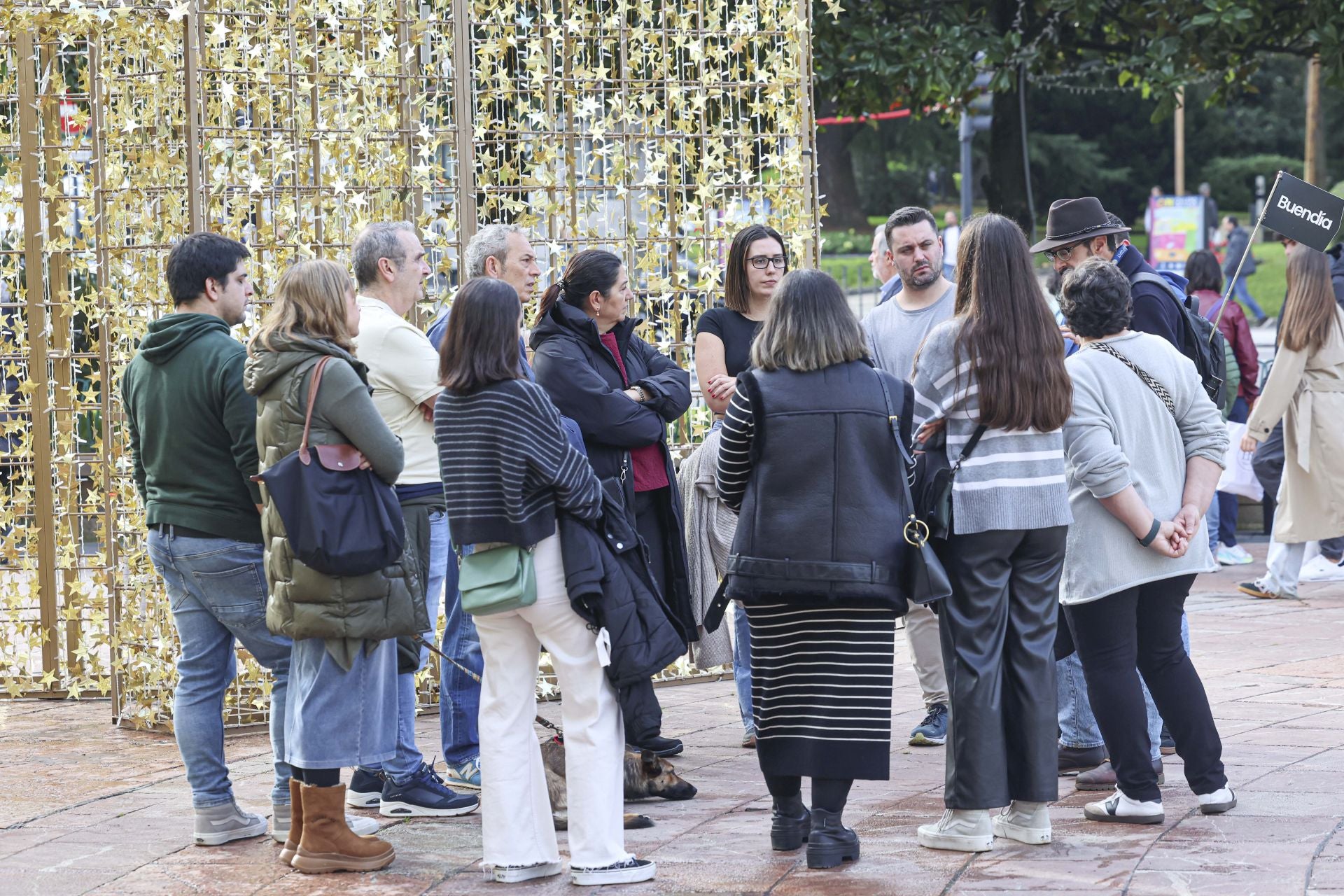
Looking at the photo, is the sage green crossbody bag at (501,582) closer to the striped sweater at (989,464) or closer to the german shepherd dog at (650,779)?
the german shepherd dog at (650,779)

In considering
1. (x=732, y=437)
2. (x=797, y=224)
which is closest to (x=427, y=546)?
(x=732, y=437)

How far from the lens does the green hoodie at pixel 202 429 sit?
197 inches

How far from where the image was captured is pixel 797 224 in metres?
7.65

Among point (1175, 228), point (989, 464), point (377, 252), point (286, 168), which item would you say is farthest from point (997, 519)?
point (1175, 228)

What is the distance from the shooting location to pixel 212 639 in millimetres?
5160

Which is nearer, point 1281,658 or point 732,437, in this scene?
point 732,437

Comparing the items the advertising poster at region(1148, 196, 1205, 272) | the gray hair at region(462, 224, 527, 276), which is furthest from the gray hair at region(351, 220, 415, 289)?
the advertising poster at region(1148, 196, 1205, 272)

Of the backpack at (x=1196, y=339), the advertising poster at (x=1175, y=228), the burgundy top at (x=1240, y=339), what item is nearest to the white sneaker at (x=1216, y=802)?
the backpack at (x=1196, y=339)

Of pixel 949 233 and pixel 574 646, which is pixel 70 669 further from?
pixel 949 233

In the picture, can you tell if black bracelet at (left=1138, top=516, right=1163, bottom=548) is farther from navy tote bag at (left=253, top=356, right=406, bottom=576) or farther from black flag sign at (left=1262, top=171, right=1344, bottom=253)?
black flag sign at (left=1262, top=171, right=1344, bottom=253)

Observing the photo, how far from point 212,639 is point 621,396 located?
153cm

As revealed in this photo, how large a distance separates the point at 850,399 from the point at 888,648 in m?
0.73

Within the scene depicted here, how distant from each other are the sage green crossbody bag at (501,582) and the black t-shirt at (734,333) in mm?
1800

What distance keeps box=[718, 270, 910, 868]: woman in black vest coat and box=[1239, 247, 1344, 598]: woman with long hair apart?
5145mm
